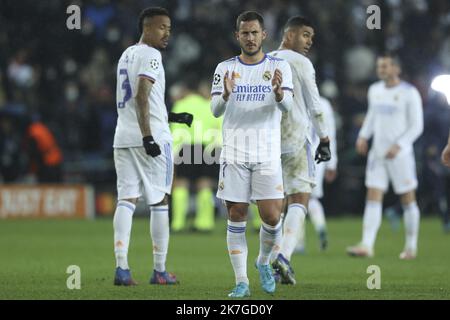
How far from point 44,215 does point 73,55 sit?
4206 mm

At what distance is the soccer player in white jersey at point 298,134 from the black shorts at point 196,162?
7347 millimetres

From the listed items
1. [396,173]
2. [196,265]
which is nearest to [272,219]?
[196,265]

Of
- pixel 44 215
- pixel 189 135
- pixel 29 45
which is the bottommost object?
pixel 44 215

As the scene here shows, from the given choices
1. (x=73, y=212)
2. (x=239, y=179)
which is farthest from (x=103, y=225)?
(x=239, y=179)

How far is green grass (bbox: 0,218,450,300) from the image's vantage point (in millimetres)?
9758

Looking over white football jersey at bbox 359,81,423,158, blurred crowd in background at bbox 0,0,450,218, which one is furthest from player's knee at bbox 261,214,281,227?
blurred crowd in background at bbox 0,0,450,218

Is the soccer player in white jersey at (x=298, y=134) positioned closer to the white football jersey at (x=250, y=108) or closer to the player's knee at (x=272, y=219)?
the player's knee at (x=272, y=219)

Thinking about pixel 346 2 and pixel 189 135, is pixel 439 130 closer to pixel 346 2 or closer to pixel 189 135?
pixel 189 135

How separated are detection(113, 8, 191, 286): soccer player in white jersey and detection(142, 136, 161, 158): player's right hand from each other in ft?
0.43

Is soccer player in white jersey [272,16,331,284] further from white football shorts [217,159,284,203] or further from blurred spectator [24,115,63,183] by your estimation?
blurred spectator [24,115,63,183]

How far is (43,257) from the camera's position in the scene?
13734mm

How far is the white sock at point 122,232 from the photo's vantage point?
10.2m

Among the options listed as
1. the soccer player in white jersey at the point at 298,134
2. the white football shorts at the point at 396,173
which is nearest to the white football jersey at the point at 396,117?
the white football shorts at the point at 396,173

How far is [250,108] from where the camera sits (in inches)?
374
